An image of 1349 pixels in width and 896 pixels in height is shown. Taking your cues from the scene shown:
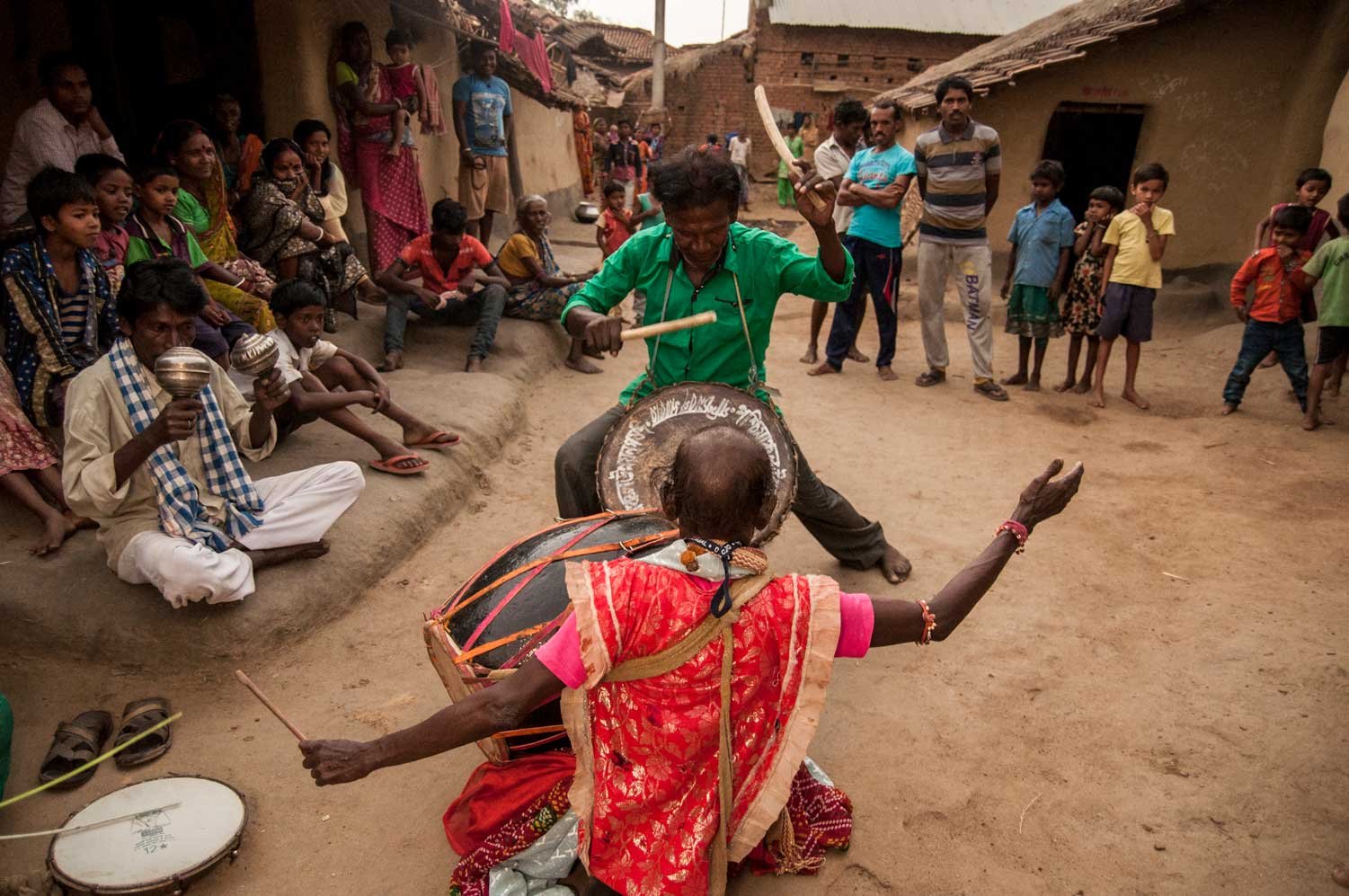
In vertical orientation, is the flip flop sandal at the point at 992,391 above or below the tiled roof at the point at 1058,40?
below

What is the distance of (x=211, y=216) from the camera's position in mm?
5062

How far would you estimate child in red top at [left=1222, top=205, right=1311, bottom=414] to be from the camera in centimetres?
562

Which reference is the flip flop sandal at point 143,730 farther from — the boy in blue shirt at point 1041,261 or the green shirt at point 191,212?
the boy in blue shirt at point 1041,261

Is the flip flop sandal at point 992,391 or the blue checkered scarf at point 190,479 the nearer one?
the blue checkered scarf at point 190,479

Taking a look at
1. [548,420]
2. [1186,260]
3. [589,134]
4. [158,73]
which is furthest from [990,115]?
[589,134]

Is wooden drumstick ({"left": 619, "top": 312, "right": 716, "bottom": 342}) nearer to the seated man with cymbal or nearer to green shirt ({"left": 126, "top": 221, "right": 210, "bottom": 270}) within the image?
the seated man with cymbal

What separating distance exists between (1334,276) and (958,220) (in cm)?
227

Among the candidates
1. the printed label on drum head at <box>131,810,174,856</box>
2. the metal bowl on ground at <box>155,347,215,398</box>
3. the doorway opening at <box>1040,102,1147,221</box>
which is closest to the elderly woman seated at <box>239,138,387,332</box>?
the metal bowl on ground at <box>155,347,215,398</box>

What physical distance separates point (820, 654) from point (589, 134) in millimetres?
16220

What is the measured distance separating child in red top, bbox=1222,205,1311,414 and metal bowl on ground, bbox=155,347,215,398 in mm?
5857

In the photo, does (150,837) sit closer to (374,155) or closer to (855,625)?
(855,625)

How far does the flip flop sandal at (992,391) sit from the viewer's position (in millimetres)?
6574

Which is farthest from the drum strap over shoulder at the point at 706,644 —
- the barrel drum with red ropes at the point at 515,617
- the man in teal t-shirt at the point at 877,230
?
the man in teal t-shirt at the point at 877,230

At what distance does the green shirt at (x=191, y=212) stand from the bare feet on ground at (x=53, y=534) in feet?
6.37
